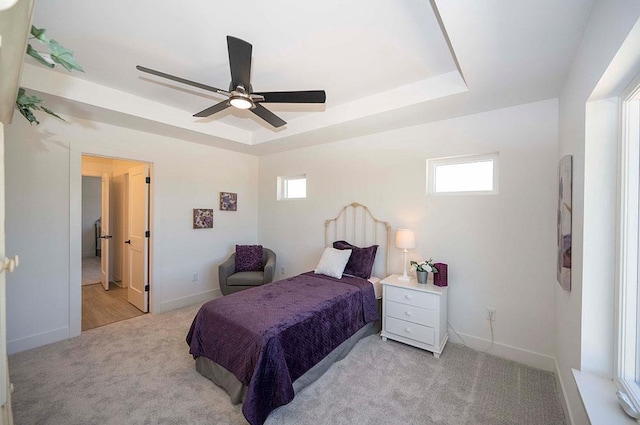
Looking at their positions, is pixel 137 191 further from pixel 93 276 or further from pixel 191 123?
pixel 93 276

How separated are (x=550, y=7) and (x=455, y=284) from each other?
2383 millimetres

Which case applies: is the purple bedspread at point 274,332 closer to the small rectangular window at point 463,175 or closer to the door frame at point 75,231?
the small rectangular window at point 463,175

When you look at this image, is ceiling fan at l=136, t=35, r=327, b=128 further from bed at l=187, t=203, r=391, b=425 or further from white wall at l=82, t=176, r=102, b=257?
white wall at l=82, t=176, r=102, b=257

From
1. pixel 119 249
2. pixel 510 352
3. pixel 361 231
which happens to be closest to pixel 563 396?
pixel 510 352

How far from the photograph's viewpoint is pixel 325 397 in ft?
6.48

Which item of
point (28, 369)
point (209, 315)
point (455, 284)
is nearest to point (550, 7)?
point (455, 284)

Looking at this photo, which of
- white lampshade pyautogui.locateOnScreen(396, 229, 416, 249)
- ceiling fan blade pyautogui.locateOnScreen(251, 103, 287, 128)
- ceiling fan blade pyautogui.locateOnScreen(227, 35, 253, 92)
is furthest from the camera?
white lampshade pyautogui.locateOnScreen(396, 229, 416, 249)

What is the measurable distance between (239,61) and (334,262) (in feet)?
7.66

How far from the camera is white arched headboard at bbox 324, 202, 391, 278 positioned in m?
3.35

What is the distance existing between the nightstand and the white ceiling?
72.3 inches

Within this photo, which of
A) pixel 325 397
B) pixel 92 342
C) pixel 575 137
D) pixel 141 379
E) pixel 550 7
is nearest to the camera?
pixel 550 7

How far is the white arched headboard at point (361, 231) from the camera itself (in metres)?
3.35

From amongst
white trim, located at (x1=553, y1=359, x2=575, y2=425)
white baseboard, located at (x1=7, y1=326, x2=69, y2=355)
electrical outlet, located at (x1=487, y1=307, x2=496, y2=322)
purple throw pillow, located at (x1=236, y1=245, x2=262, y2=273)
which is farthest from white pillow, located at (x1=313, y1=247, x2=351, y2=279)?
white baseboard, located at (x1=7, y1=326, x2=69, y2=355)

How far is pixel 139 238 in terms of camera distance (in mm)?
3799
